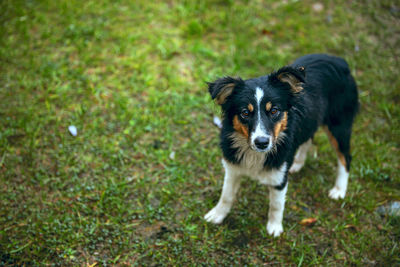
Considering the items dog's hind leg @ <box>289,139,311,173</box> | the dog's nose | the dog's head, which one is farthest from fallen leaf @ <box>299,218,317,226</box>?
the dog's nose

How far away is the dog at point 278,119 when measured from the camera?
8.84 feet

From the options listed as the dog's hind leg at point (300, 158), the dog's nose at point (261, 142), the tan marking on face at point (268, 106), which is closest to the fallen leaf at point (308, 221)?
the dog's hind leg at point (300, 158)

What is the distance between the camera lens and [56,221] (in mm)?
3303

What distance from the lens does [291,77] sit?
2.72 m

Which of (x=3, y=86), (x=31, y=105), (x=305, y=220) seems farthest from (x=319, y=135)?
(x=3, y=86)

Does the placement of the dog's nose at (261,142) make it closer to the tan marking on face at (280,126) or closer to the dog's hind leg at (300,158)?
the tan marking on face at (280,126)

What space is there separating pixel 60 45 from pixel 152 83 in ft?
5.46

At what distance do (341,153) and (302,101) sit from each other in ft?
3.32

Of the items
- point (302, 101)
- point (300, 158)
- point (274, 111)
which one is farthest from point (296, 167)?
point (274, 111)

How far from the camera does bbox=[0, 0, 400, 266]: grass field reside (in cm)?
324

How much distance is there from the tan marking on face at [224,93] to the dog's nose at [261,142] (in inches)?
18.6

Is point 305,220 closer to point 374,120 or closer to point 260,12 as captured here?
point 374,120

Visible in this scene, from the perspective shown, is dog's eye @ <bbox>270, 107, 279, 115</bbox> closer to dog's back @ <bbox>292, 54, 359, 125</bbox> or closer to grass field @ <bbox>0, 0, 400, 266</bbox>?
dog's back @ <bbox>292, 54, 359, 125</bbox>

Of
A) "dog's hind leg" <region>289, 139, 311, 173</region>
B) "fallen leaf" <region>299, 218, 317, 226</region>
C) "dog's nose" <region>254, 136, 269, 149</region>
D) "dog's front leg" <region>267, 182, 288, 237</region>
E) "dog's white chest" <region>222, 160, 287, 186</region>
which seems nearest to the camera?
"dog's nose" <region>254, 136, 269, 149</region>
